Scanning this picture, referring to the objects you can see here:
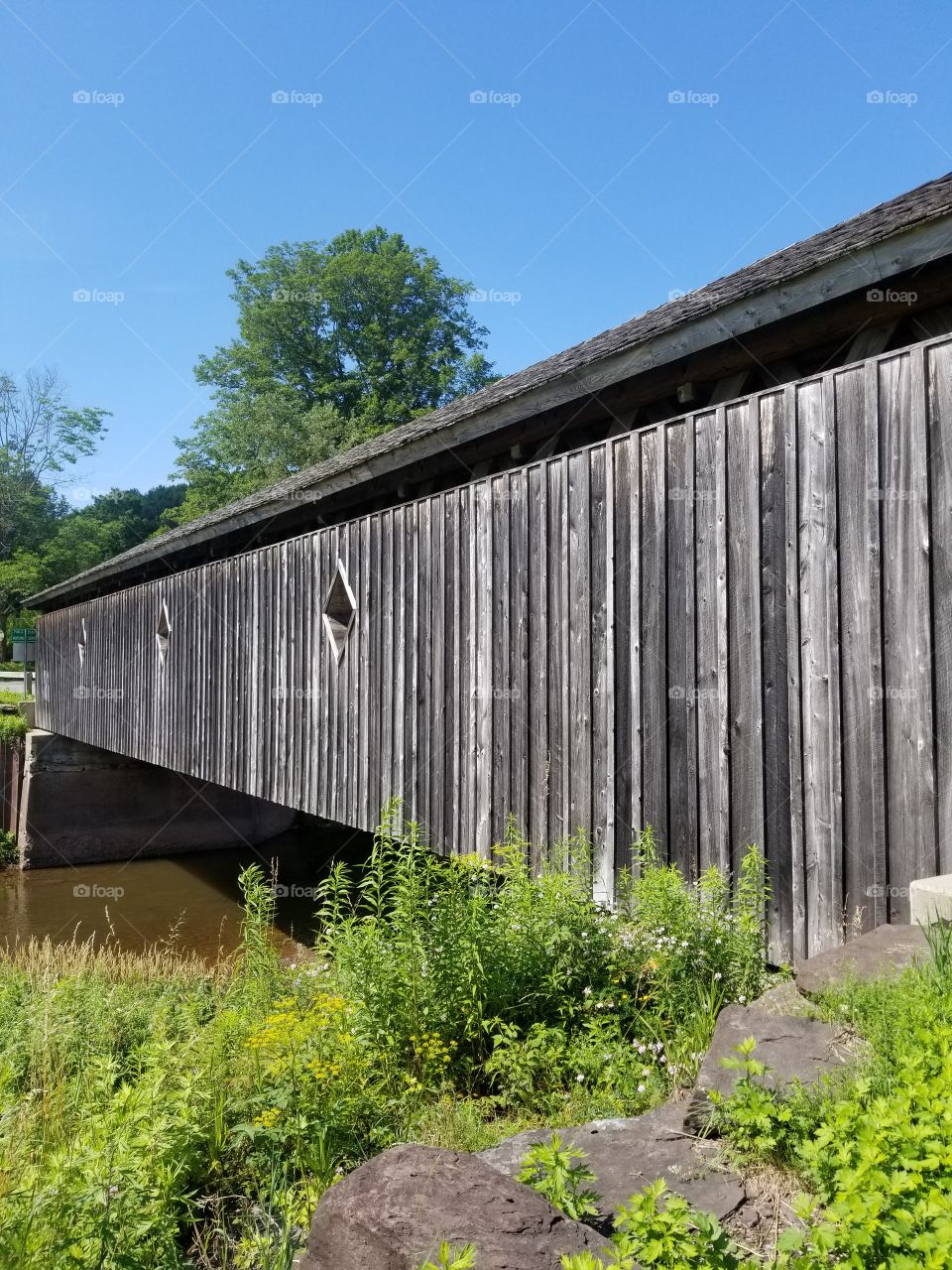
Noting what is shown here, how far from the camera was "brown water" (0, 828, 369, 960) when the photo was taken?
Answer: 38.0 ft

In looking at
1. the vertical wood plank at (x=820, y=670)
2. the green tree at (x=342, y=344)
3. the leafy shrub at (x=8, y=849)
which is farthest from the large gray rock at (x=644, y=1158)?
the green tree at (x=342, y=344)

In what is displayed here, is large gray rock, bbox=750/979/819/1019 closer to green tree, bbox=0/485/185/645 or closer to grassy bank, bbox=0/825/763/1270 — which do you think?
grassy bank, bbox=0/825/763/1270

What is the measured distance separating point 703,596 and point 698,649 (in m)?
0.23

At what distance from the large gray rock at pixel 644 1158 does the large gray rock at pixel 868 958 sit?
0.60 metres

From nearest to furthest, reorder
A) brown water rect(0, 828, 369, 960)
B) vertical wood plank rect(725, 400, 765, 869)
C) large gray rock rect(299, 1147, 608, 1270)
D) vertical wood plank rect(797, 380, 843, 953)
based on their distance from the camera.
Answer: large gray rock rect(299, 1147, 608, 1270), vertical wood plank rect(797, 380, 843, 953), vertical wood plank rect(725, 400, 765, 869), brown water rect(0, 828, 369, 960)

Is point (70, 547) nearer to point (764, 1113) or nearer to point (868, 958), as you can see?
point (868, 958)

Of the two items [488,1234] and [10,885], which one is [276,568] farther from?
[10,885]

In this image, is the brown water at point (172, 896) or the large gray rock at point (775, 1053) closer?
the large gray rock at point (775, 1053)

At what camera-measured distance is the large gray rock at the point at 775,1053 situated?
7.16 feet

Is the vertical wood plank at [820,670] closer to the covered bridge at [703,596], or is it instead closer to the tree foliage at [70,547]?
the covered bridge at [703,596]

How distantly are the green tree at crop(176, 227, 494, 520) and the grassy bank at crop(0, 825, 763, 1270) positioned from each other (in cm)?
2672

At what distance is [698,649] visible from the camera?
384 centimetres

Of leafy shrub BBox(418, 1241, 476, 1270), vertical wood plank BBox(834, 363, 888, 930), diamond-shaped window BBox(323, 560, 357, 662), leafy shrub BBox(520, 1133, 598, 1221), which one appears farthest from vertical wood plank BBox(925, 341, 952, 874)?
diamond-shaped window BBox(323, 560, 357, 662)

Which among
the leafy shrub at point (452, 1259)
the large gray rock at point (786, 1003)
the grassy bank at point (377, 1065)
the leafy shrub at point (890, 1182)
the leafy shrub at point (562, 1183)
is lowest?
the grassy bank at point (377, 1065)
